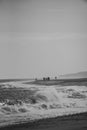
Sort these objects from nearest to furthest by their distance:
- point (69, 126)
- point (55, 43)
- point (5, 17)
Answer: point (69, 126) → point (5, 17) → point (55, 43)

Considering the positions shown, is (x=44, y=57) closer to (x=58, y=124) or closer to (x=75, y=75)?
(x=75, y=75)

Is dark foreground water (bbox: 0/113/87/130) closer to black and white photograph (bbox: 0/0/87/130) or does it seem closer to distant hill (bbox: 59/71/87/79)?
black and white photograph (bbox: 0/0/87/130)

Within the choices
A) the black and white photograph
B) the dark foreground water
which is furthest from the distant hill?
the dark foreground water

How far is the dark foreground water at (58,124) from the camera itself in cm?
296

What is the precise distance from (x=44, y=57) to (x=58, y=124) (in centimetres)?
133

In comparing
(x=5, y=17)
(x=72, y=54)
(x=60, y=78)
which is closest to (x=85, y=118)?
(x=60, y=78)

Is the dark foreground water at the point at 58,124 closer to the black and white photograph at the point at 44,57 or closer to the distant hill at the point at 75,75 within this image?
the black and white photograph at the point at 44,57

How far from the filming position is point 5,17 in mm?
3773

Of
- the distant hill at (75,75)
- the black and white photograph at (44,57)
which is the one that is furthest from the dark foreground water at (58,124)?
the distant hill at (75,75)

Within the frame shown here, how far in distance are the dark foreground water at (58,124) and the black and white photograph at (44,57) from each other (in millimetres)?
88

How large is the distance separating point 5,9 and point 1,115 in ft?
6.04

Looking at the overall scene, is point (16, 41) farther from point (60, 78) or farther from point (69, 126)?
point (69, 126)

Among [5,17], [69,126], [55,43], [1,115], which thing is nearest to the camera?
[69,126]

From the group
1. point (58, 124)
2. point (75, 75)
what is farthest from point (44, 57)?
point (58, 124)
